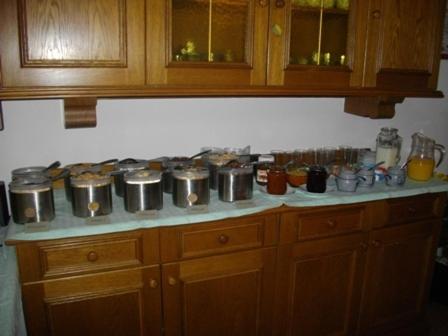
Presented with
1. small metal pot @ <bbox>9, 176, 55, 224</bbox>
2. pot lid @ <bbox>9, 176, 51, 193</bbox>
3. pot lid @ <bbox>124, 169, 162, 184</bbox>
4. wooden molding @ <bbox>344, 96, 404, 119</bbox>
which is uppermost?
wooden molding @ <bbox>344, 96, 404, 119</bbox>

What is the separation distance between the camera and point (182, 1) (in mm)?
1324

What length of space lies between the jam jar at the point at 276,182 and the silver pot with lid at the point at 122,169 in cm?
49

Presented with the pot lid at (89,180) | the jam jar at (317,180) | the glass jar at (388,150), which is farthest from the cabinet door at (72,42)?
the glass jar at (388,150)

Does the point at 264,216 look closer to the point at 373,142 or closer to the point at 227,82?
the point at 227,82

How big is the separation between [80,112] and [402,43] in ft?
4.41

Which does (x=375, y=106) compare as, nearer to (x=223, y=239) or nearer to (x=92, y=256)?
(x=223, y=239)

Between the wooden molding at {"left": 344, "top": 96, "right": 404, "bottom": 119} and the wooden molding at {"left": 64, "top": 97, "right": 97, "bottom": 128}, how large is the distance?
124 cm

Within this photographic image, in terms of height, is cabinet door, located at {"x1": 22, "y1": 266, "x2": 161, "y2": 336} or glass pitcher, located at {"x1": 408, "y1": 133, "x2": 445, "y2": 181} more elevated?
glass pitcher, located at {"x1": 408, "y1": 133, "x2": 445, "y2": 181}

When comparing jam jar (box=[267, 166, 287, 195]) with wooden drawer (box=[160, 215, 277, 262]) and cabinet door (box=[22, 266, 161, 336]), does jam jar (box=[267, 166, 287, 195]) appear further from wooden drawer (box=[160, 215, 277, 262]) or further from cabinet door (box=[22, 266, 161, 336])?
cabinet door (box=[22, 266, 161, 336])

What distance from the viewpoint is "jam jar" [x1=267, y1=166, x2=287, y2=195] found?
1524 millimetres

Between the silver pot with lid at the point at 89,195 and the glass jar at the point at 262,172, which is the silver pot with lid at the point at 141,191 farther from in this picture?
the glass jar at the point at 262,172

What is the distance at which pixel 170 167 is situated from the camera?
60.1 inches

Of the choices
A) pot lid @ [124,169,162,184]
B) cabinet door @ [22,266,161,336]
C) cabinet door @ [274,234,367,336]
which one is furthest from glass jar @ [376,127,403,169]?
cabinet door @ [22,266,161,336]

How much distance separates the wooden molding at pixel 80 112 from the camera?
1.34 m
